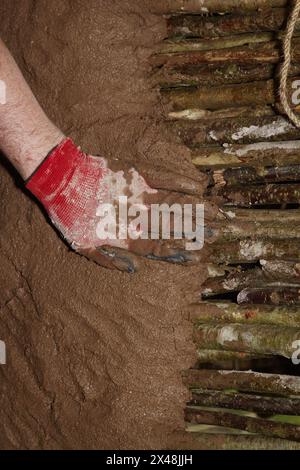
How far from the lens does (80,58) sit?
2.08 m

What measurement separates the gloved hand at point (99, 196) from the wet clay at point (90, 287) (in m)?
0.08

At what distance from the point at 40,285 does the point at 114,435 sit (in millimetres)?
656

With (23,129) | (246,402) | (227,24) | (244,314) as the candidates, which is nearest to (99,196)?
(23,129)

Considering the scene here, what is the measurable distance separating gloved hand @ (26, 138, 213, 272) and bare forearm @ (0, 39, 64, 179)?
0.05 meters

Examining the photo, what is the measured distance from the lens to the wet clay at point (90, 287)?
193 centimetres

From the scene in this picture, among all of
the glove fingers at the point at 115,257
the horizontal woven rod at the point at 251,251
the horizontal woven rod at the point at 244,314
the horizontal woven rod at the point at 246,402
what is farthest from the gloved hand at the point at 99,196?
the horizontal woven rod at the point at 246,402

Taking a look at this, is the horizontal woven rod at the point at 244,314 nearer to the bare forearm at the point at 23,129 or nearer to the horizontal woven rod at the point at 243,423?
the horizontal woven rod at the point at 243,423

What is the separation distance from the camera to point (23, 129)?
6.09 ft

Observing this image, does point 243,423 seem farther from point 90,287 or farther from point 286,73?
point 286,73

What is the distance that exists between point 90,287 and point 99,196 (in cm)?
37

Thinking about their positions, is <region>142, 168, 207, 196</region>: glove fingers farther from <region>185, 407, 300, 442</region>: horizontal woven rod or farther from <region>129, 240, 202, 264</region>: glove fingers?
<region>185, 407, 300, 442</region>: horizontal woven rod

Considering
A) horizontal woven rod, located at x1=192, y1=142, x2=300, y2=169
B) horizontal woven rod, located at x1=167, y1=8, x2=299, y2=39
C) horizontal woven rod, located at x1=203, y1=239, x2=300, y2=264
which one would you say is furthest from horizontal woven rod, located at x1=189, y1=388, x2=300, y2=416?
horizontal woven rod, located at x1=167, y1=8, x2=299, y2=39
